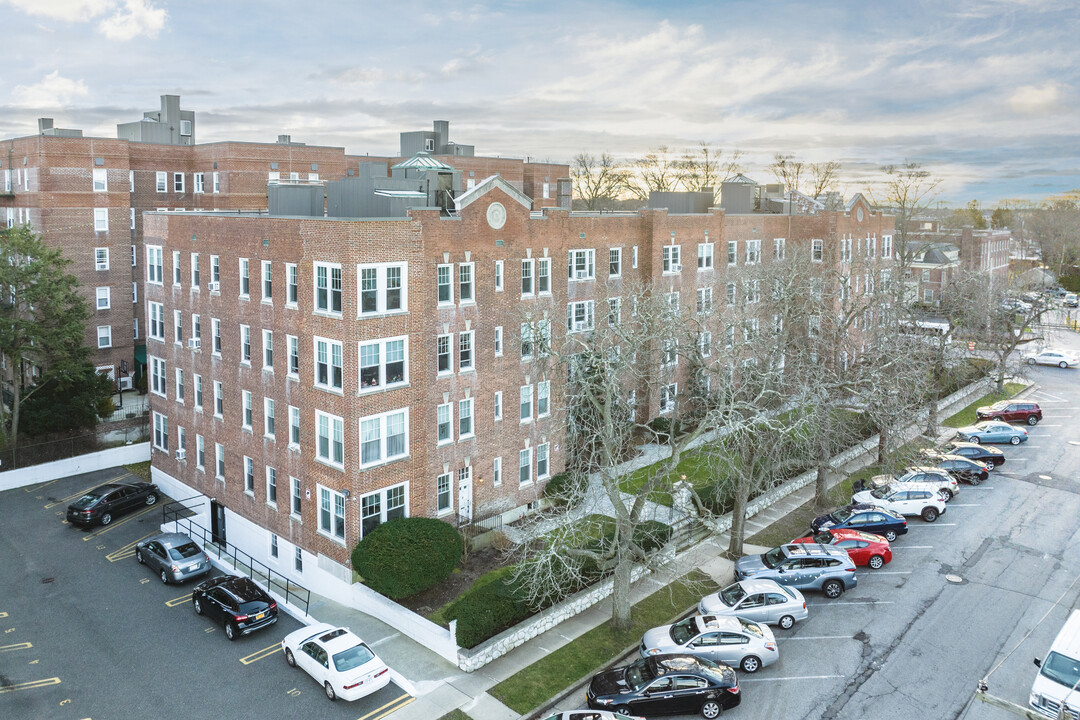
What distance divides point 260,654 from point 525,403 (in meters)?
15.3

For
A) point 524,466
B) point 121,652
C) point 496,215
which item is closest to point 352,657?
point 121,652

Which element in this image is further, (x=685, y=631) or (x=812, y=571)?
(x=812, y=571)

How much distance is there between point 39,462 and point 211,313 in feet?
54.0

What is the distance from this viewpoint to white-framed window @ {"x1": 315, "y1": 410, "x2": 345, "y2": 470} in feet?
92.3

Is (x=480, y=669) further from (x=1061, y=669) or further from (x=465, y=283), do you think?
(x=1061, y=669)

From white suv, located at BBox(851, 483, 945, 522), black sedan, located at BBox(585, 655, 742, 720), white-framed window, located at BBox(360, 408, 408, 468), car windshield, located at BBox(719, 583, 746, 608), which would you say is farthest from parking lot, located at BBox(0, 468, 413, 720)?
white suv, located at BBox(851, 483, 945, 522)

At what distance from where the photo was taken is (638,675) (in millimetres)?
22172

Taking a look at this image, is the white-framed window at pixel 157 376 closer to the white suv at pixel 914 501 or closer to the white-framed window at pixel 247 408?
the white-framed window at pixel 247 408

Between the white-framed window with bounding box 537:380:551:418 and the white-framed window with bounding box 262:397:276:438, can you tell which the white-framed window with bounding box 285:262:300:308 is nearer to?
the white-framed window with bounding box 262:397:276:438

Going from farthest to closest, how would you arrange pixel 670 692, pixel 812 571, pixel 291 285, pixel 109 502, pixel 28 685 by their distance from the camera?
pixel 109 502 < pixel 291 285 < pixel 812 571 < pixel 28 685 < pixel 670 692

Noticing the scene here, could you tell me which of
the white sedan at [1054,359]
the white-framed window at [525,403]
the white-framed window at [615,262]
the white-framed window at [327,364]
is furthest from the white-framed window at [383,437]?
the white sedan at [1054,359]

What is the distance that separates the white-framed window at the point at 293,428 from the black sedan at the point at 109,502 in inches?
488

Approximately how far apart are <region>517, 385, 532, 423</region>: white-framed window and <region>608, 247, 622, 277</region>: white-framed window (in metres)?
10.1

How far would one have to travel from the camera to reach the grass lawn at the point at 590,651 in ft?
76.2
